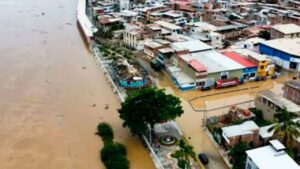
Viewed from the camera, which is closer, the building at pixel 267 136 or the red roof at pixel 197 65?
the building at pixel 267 136

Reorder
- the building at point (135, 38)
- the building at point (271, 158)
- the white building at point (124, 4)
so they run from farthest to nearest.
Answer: the white building at point (124, 4)
the building at point (135, 38)
the building at point (271, 158)

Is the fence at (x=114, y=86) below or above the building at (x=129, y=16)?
below

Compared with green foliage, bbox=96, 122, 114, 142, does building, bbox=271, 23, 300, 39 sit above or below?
above

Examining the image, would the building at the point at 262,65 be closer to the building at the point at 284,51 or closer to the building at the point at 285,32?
the building at the point at 284,51

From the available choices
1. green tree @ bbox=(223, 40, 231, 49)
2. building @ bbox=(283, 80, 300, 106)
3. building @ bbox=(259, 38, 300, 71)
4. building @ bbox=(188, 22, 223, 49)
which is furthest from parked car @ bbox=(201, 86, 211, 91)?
green tree @ bbox=(223, 40, 231, 49)

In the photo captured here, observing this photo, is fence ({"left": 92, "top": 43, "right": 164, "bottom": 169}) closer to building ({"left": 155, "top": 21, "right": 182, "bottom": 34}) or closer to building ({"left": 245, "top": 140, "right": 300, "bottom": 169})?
building ({"left": 245, "top": 140, "right": 300, "bottom": 169})

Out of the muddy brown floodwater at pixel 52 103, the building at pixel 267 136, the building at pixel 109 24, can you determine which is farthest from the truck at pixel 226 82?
the building at pixel 109 24

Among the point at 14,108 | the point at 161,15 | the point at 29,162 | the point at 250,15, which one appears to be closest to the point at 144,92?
the point at 29,162

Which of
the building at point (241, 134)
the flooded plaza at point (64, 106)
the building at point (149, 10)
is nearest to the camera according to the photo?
the building at point (241, 134)
